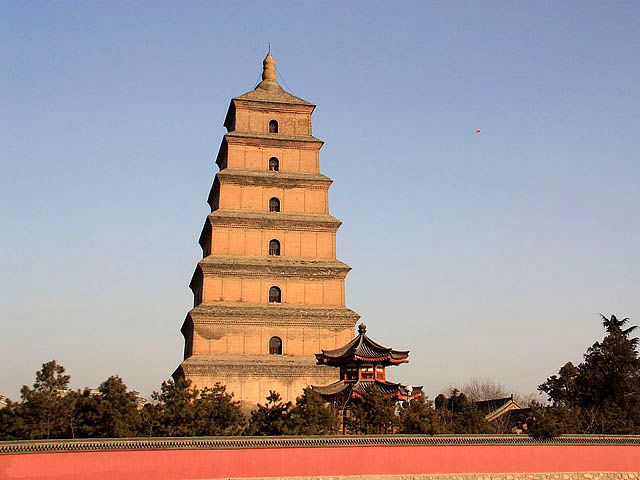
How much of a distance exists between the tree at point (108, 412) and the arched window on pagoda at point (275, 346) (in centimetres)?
847

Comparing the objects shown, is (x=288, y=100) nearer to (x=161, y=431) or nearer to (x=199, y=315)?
(x=199, y=315)

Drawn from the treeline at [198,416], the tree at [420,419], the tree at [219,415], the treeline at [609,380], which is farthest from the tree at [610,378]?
the tree at [219,415]

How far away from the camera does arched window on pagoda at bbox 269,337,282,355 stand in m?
26.0

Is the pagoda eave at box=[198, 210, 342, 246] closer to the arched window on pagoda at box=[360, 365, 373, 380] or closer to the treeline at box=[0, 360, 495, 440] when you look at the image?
the arched window on pagoda at box=[360, 365, 373, 380]

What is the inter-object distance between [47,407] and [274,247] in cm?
1245

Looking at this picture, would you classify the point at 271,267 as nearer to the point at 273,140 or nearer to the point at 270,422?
the point at 273,140

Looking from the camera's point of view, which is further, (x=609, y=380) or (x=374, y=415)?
(x=609, y=380)

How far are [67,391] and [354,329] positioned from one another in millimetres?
11941

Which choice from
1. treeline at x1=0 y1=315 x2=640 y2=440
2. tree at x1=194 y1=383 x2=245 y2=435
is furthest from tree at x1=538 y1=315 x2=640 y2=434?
tree at x1=194 y1=383 x2=245 y2=435

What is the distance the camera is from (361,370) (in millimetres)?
22938

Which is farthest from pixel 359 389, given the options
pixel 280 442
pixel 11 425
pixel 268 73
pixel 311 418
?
pixel 268 73

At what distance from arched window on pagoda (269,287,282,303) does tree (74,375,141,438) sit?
30.8 ft

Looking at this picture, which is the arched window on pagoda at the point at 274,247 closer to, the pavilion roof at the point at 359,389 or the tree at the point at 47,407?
the pavilion roof at the point at 359,389

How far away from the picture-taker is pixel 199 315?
2555cm
